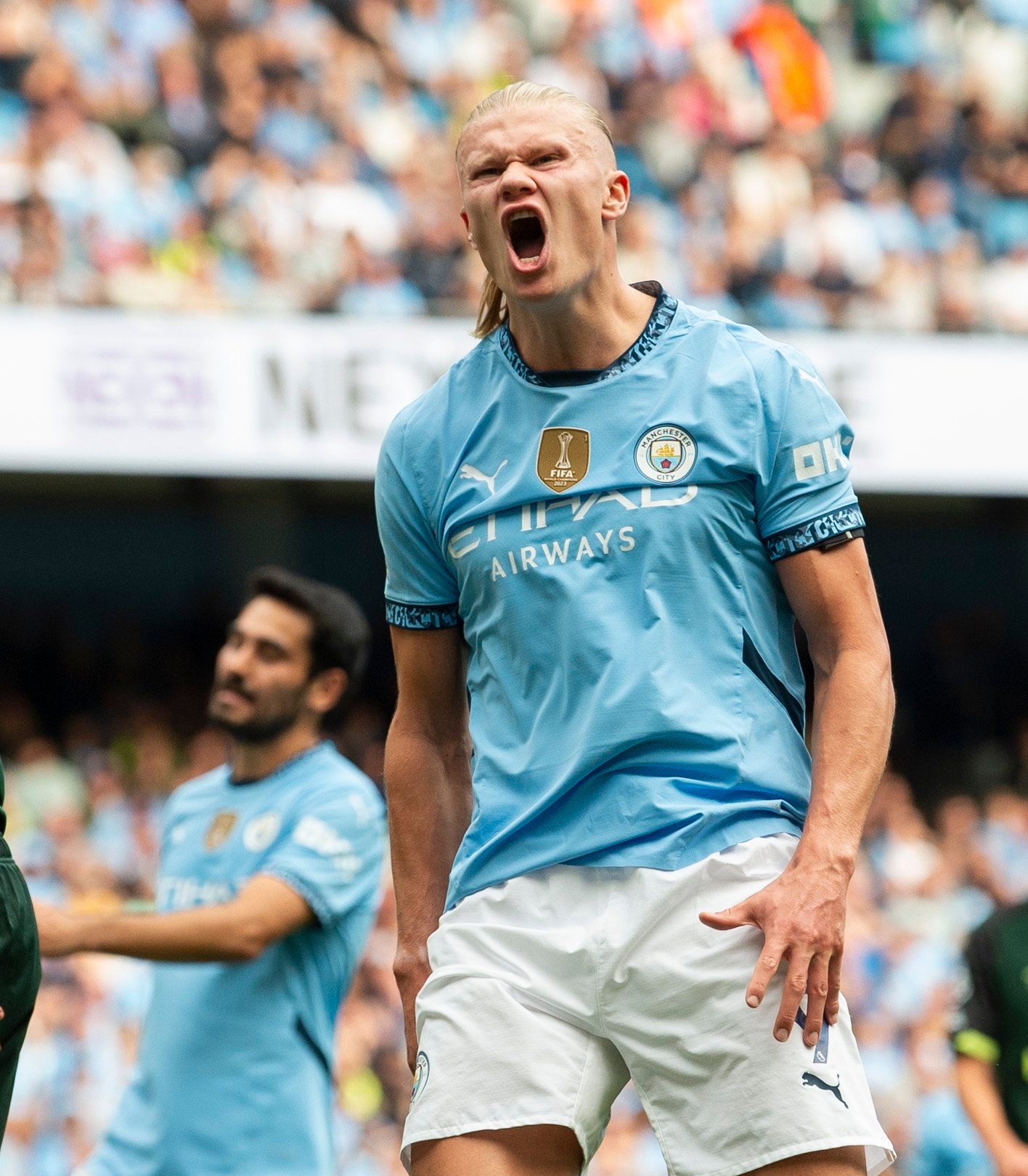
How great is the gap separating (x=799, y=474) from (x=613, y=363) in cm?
36

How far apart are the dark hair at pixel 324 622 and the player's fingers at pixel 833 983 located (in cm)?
294

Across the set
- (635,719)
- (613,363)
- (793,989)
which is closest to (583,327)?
(613,363)

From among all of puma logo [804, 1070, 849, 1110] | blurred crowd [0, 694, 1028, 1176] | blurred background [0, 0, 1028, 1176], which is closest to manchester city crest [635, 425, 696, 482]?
puma logo [804, 1070, 849, 1110]

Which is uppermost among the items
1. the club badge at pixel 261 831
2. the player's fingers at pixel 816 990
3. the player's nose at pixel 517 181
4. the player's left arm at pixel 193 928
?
the player's nose at pixel 517 181

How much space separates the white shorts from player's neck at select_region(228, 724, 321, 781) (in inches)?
95.2

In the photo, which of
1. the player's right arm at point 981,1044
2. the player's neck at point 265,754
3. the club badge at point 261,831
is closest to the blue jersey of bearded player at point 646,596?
the club badge at point 261,831

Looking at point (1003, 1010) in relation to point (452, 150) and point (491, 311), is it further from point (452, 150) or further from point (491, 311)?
point (452, 150)

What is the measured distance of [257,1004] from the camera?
4730 millimetres

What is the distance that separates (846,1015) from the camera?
9.20ft

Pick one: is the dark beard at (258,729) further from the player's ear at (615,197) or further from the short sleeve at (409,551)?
the player's ear at (615,197)

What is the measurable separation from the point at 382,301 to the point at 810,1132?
1084 centimetres

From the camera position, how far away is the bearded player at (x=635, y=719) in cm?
269

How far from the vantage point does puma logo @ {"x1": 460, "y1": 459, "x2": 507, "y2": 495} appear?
2.98 meters

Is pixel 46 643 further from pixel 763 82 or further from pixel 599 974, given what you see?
pixel 599 974
